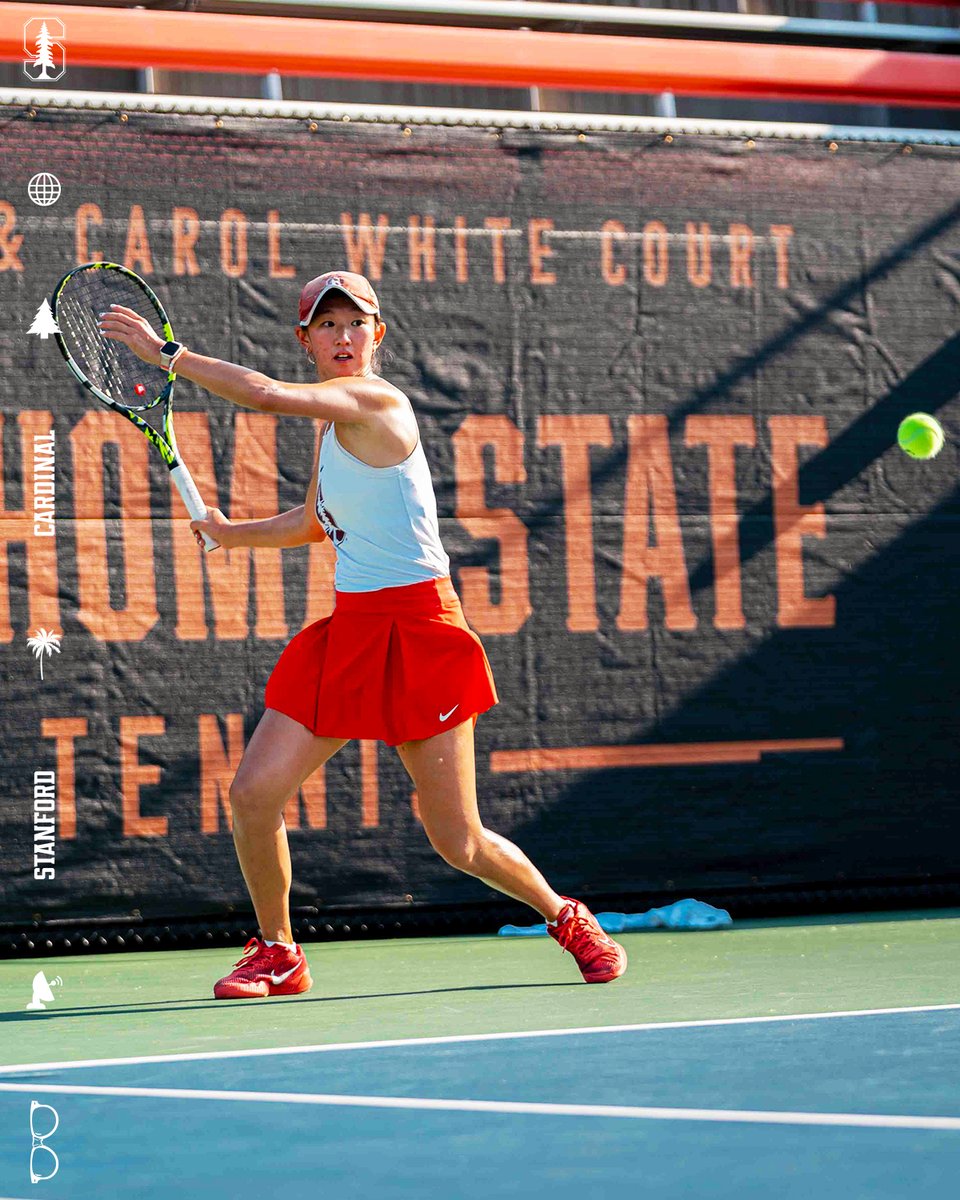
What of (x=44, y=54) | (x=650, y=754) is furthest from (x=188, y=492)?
(x=650, y=754)

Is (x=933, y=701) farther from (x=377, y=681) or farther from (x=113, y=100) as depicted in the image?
(x=113, y=100)

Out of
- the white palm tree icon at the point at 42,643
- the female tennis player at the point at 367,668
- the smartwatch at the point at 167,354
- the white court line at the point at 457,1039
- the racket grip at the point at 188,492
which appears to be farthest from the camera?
the white palm tree icon at the point at 42,643

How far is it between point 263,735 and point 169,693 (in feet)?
4.74

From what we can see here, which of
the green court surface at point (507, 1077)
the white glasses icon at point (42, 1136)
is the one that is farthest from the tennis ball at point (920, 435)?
the white glasses icon at point (42, 1136)

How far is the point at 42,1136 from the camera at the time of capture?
2.84 m

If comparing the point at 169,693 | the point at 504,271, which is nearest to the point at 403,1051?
the point at 169,693

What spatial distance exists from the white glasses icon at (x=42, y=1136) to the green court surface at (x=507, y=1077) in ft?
0.05

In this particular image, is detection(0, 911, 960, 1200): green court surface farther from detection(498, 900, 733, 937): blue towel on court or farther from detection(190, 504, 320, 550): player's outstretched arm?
detection(190, 504, 320, 550): player's outstretched arm

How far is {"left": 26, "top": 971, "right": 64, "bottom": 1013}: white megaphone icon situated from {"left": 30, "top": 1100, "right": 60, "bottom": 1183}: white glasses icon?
63.0 inches

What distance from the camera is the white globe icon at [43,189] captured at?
5965 mm

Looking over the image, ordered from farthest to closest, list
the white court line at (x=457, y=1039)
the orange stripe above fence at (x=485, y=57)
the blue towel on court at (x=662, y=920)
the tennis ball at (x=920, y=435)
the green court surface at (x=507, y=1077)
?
the tennis ball at (x=920, y=435), the blue towel on court at (x=662, y=920), the orange stripe above fence at (x=485, y=57), the white court line at (x=457, y=1039), the green court surface at (x=507, y=1077)

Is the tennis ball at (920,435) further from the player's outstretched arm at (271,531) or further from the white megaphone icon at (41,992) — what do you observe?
the white megaphone icon at (41,992)

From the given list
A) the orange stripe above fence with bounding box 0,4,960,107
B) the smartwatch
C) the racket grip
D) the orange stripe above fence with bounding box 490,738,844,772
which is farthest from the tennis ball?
the smartwatch

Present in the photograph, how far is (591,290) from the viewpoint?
6480 mm
